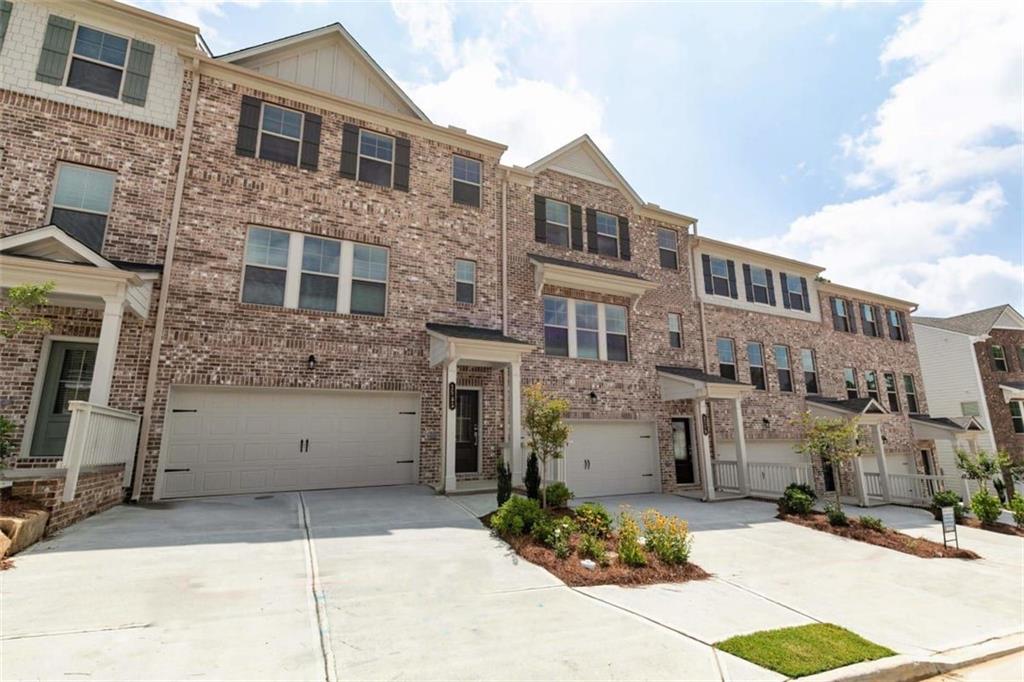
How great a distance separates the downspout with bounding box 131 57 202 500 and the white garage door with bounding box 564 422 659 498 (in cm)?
1013

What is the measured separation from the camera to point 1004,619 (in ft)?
21.6

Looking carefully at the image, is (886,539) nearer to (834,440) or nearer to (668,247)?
(834,440)

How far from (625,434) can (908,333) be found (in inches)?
792

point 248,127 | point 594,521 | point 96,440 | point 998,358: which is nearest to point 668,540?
point 594,521

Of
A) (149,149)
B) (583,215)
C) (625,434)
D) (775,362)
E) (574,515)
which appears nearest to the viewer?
(574,515)

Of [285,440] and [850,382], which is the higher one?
[850,382]

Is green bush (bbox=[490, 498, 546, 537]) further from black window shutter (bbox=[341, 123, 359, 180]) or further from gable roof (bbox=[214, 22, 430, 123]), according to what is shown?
gable roof (bbox=[214, 22, 430, 123])

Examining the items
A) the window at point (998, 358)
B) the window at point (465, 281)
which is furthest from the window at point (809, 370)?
the window at point (465, 281)

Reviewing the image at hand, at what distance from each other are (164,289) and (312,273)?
3.02 meters

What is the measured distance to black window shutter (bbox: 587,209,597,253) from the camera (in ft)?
53.5

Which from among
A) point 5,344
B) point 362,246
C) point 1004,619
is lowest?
point 1004,619

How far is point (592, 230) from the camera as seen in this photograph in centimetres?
1644

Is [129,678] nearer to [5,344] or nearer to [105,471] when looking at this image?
[105,471]

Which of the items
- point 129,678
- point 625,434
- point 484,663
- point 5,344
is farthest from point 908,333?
point 5,344
